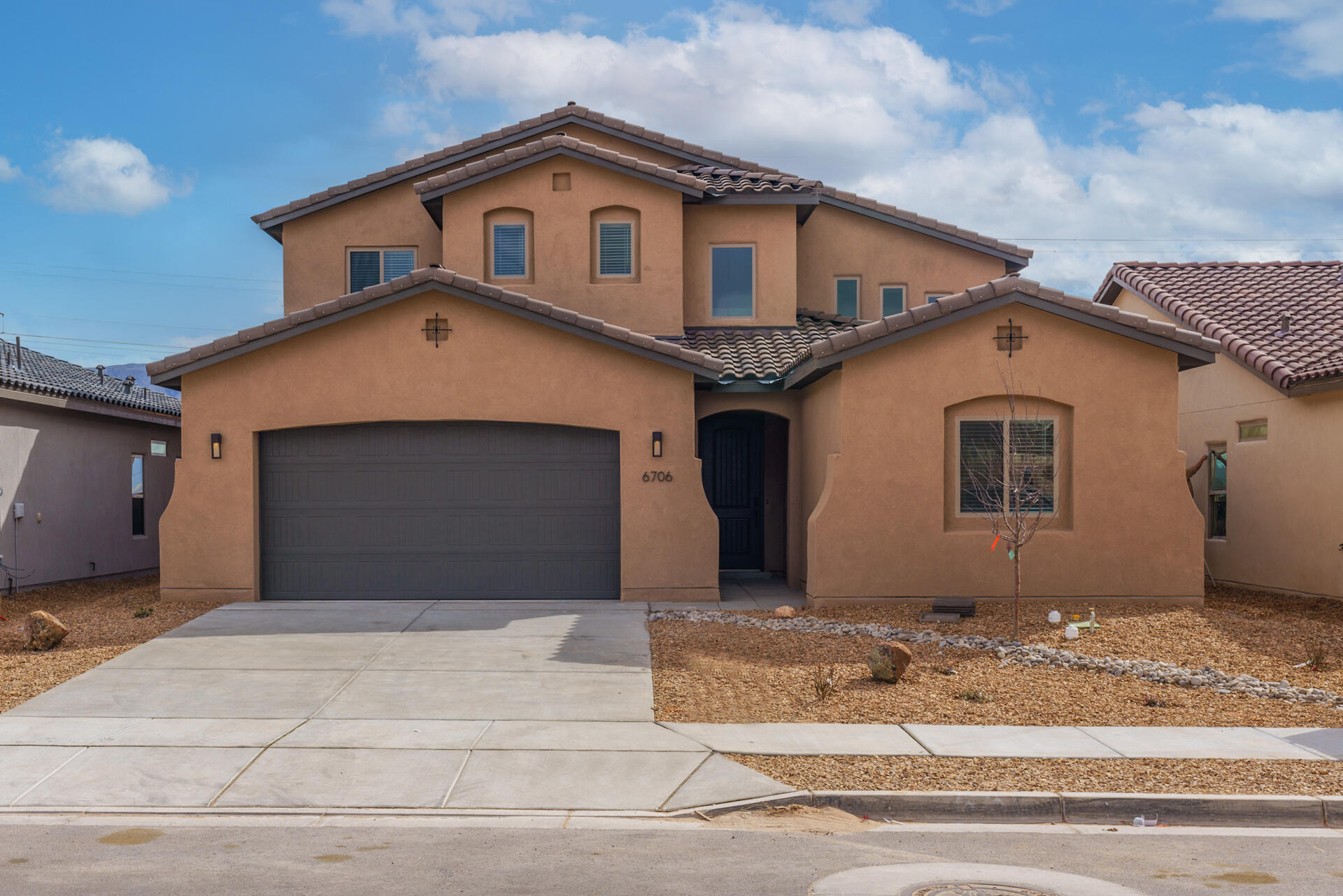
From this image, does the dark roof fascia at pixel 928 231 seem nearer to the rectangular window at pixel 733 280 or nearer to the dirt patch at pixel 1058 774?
the rectangular window at pixel 733 280

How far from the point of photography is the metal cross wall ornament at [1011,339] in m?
14.1

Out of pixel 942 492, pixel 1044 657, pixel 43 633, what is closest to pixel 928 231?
pixel 942 492

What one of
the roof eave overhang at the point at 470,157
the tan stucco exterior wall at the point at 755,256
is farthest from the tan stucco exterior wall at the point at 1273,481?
the roof eave overhang at the point at 470,157

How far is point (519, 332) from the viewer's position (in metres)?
14.7

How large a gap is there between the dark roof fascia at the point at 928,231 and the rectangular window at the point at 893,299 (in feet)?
3.75

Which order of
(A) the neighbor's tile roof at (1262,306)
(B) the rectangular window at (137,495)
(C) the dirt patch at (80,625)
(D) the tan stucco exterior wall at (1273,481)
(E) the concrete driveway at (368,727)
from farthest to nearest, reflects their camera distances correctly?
(B) the rectangular window at (137,495) → (A) the neighbor's tile roof at (1262,306) → (D) the tan stucco exterior wall at (1273,481) → (C) the dirt patch at (80,625) → (E) the concrete driveway at (368,727)

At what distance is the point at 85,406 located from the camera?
726 inches

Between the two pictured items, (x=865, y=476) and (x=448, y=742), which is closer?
(x=448, y=742)

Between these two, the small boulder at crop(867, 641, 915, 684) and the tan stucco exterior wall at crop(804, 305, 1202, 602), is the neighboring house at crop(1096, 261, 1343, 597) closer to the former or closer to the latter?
the tan stucco exterior wall at crop(804, 305, 1202, 602)

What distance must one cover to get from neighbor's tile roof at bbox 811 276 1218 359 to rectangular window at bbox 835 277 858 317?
20.7 feet

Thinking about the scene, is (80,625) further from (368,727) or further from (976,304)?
(976,304)

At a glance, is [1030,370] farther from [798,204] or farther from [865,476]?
[798,204]

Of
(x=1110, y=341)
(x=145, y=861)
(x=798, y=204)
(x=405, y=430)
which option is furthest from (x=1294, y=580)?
(x=145, y=861)

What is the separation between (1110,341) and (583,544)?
757cm
